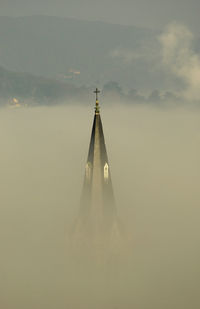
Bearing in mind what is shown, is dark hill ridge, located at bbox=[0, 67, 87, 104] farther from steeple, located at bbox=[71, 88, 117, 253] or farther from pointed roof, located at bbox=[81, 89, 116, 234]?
pointed roof, located at bbox=[81, 89, 116, 234]

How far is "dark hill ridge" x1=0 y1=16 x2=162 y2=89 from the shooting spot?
524 feet

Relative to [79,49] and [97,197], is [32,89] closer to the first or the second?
[79,49]

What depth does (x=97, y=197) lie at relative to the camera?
111ft

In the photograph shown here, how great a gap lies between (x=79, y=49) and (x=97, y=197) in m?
144

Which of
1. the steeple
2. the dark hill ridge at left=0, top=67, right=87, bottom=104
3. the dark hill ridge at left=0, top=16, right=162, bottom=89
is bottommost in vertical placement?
the steeple

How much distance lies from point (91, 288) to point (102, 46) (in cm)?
14076

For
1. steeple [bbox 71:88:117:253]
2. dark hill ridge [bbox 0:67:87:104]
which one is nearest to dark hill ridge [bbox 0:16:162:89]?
dark hill ridge [bbox 0:67:87:104]

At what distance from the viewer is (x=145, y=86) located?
527 feet

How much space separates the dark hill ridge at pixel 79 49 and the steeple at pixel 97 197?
118016 millimetres

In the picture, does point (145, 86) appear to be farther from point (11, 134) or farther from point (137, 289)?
point (137, 289)

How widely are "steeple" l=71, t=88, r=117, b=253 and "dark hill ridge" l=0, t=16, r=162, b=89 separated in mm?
118016

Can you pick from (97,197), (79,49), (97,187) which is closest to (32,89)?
(79,49)

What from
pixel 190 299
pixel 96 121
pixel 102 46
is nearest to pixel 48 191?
pixel 190 299

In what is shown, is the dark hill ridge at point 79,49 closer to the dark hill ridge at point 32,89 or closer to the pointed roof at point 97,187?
the dark hill ridge at point 32,89
